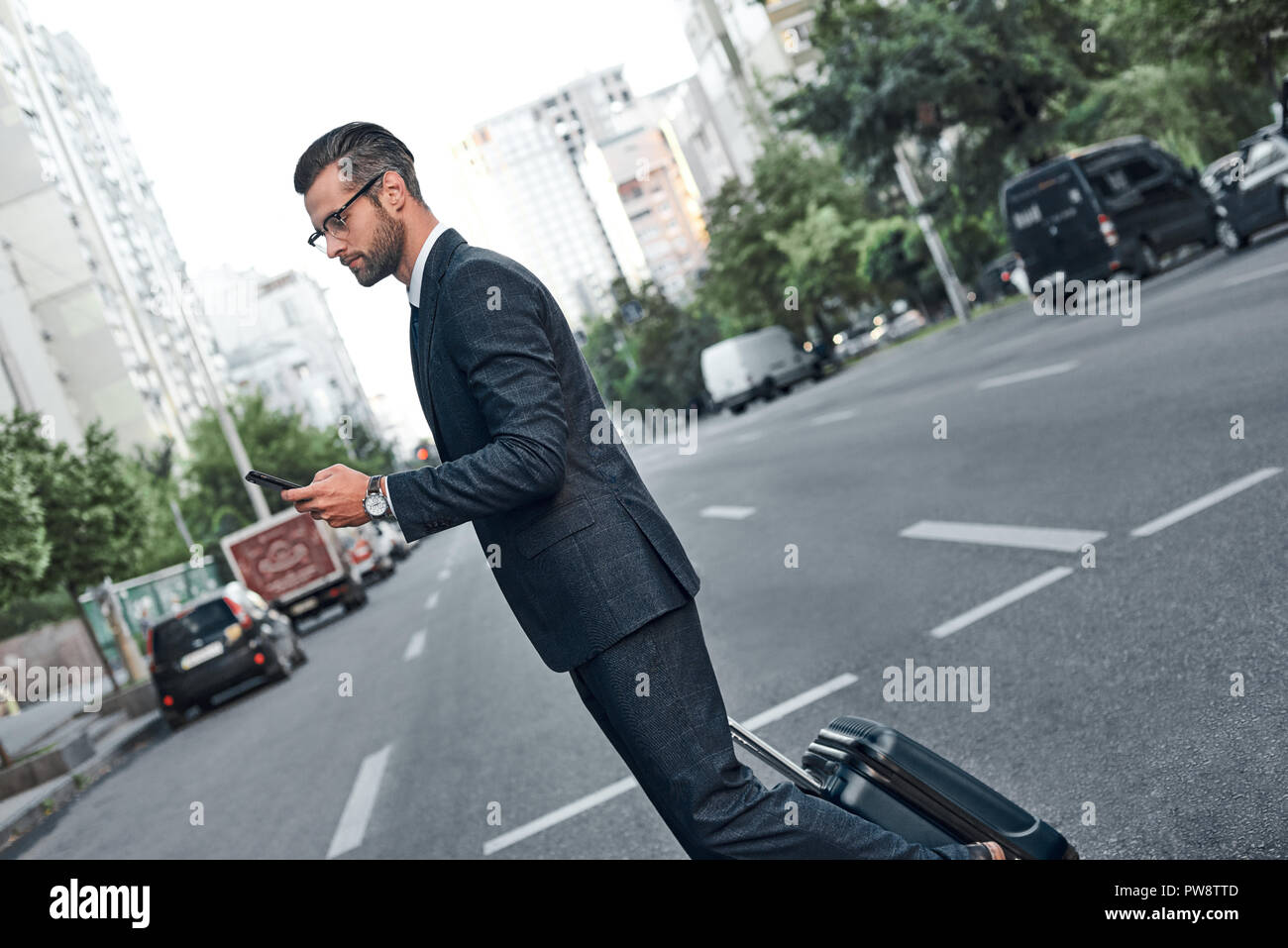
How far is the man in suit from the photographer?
7.31 feet

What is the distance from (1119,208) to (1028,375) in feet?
20.6

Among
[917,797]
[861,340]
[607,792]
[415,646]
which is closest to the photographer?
[917,797]

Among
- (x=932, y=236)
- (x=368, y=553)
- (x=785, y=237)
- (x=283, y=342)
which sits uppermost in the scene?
(x=283, y=342)

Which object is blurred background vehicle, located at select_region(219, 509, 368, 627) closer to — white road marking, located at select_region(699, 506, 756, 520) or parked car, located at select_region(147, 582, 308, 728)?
parked car, located at select_region(147, 582, 308, 728)

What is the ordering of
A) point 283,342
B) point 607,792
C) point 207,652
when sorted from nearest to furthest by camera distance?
point 607,792 < point 207,652 < point 283,342

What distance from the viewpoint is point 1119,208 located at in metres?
17.8

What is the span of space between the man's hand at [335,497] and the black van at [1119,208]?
17.4 metres

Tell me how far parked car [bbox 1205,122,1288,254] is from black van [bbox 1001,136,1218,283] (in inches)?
42.6

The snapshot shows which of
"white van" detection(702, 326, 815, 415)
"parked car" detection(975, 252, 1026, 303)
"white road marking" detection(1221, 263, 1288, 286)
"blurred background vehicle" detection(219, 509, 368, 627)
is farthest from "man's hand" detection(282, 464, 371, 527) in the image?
"white van" detection(702, 326, 815, 415)

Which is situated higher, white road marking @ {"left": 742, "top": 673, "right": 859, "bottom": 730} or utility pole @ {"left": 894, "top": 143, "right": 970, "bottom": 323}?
utility pole @ {"left": 894, "top": 143, "right": 970, "bottom": 323}

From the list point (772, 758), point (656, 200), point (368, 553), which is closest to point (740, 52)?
point (368, 553)

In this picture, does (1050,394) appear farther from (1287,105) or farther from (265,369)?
(265,369)

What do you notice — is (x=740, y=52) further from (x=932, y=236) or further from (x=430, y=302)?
(x=430, y=302)

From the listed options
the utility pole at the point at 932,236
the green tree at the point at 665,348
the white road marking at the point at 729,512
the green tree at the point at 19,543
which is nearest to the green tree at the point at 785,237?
the utility pole at the point at 932,236
